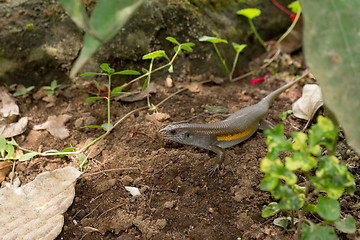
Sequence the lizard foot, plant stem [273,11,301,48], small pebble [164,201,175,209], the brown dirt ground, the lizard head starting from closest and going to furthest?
the brown dirt ground
small pebble [164,201,175,209]
the lizard foot
the lizard head
plant stem [273,11,301,48]

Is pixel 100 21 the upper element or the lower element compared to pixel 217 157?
upper

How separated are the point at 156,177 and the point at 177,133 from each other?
0.57m

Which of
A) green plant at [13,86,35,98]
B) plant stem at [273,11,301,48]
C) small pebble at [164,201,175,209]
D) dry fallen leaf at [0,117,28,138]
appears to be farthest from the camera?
plant stem at [273,11,301,48]

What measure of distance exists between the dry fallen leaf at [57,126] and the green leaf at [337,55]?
2.54 meters

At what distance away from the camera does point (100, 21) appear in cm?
119

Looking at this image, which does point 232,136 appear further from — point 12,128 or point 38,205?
point 12,128

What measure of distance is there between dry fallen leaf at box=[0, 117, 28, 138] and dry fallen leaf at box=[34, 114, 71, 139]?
0.13 meters

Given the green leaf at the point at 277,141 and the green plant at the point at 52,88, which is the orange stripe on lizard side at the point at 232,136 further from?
the green plant at the point at 52,88

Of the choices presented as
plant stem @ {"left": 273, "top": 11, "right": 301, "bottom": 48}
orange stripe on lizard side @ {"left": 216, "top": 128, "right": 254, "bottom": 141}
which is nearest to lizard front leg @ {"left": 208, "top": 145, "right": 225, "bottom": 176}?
orange stripe on lizard side @ {"left": 216, "top": 128, "right": 254, "bottom": 141}

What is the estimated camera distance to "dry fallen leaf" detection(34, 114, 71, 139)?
317 cm

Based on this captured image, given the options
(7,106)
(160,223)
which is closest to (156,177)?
(160,223)

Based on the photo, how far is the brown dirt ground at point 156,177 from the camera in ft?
7.41

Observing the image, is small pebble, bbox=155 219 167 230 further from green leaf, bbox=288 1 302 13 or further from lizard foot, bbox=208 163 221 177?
green leaf, bbox=288 1 302 13

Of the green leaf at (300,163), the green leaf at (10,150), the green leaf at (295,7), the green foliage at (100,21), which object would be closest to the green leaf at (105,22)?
the green foliage at (100,21)
